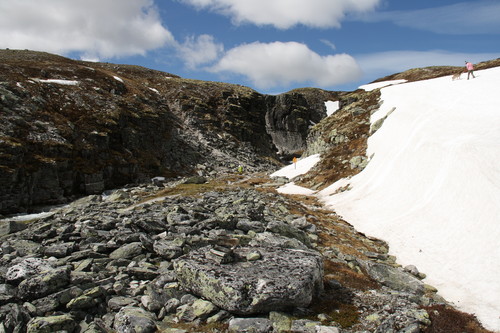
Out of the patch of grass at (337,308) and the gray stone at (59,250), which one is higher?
the gray stone at (59,250)

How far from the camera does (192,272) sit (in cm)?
1081

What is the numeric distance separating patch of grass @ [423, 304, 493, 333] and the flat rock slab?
3769 millimetres

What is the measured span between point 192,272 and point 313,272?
14.2 ft

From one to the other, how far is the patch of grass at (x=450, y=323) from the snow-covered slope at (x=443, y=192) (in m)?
2.01

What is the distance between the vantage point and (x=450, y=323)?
10.8m

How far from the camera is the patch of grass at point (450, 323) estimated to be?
996 cm

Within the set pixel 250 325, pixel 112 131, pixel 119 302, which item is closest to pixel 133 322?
pixel 119 302

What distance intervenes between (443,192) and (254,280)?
73.6 feet

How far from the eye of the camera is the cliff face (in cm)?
4500

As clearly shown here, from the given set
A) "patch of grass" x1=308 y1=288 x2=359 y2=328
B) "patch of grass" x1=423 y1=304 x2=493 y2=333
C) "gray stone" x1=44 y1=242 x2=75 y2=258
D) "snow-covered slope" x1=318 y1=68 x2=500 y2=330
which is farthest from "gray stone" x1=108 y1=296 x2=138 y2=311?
"snow-covered slope" x1=318 y1=68 x2=500 y2=330

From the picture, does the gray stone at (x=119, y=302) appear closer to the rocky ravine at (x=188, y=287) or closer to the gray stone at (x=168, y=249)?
the rocky ravine at (x=188, y=287)

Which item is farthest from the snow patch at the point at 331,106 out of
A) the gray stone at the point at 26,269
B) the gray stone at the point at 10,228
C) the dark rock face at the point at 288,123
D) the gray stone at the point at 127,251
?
the gray stone at the point at 26,269

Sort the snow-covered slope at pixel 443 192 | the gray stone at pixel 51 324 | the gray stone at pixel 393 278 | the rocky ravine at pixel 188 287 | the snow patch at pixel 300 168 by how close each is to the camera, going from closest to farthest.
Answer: the gray stone at pixel 51 324, the rocky ravine at pixel 188 287, the gray stone at pixel 393 278, the snow-covered slope at pixel 443 192, the snow patch at pixel 300 168

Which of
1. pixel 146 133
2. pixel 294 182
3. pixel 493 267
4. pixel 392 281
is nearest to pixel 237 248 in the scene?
pixel 392 281
